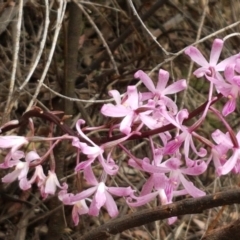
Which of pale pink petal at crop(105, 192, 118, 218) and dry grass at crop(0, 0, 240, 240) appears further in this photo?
dry grass at crop(0, 0, 240, 240)

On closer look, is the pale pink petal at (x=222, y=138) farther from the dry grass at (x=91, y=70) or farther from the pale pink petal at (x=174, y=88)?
the dry grass at (x=91, y=70)

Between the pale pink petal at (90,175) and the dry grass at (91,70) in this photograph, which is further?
the dry grass at (91,70)

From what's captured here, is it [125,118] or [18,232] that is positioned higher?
[125,118]

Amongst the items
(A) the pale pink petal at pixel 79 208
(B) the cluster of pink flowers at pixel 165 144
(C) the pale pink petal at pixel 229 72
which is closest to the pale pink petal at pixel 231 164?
(B) the cluster of pink flowers at pixel 165 144

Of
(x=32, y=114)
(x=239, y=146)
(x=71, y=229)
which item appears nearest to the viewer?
(x=239, y=146)

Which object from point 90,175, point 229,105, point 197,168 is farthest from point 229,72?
point 90,175

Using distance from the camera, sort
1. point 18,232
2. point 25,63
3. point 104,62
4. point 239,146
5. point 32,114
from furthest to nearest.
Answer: point 104,62
point 25,63
point 18,232
point 32,114
point 239,146

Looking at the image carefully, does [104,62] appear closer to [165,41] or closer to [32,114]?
[165,41]

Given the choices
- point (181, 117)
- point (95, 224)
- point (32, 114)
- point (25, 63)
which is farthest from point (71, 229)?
point (181, 117)

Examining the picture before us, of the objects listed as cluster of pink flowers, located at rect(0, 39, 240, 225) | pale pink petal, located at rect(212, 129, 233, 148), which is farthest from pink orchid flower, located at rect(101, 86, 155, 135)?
pale pink petal, located at rect(212, 129, 233, 148)

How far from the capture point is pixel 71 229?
191 centimetres

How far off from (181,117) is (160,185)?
117 mm

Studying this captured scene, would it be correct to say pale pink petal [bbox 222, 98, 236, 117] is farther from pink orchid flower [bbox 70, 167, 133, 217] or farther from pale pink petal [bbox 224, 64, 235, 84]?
pink orchid flower [bbox 70, 167, 133, 217]

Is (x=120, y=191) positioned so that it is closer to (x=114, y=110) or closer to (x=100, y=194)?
(x=100, y=194)
